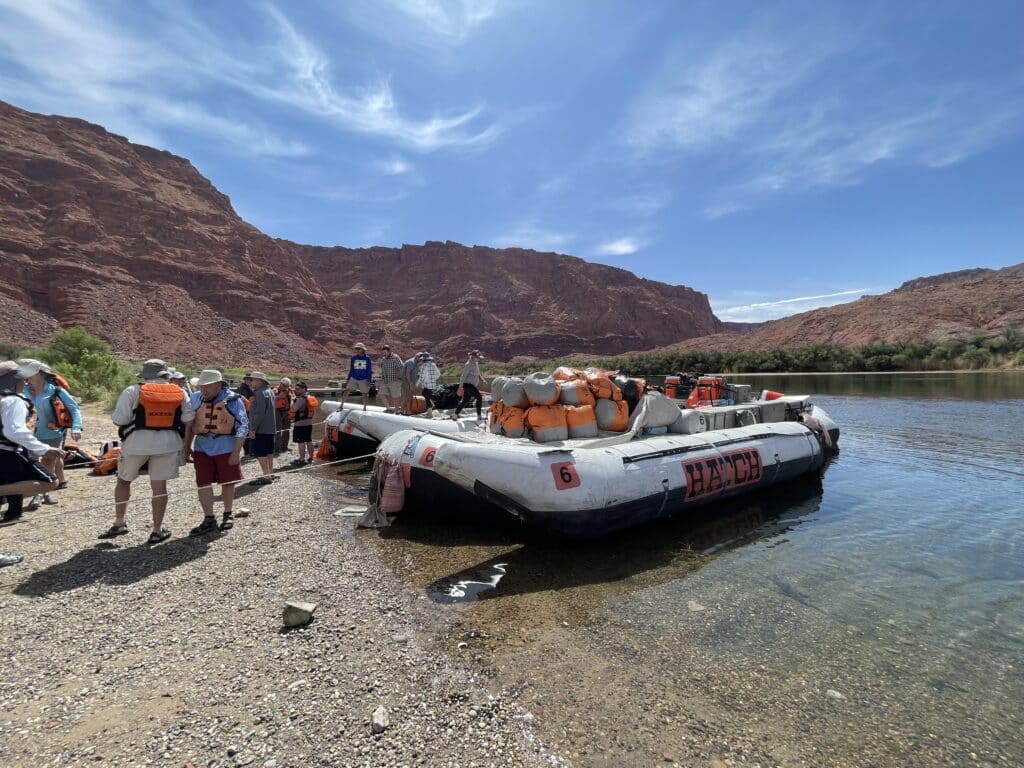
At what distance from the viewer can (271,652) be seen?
11.3 ft

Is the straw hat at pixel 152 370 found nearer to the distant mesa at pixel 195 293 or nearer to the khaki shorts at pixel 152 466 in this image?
the khaki shorts at pixel 152 466

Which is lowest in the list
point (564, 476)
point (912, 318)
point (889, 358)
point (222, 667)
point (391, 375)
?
point (222, 667)

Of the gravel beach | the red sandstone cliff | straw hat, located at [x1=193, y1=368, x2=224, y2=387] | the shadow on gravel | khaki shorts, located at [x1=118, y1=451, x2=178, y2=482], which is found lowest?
the gravel beach

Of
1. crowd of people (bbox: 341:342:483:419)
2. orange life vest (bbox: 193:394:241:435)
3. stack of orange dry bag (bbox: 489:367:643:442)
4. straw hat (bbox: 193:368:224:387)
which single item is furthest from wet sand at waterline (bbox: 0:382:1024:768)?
crowd of people (bbox: 341:342:483:419)

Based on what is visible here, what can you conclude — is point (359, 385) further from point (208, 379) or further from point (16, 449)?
point (16, 449)

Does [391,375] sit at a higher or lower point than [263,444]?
higher

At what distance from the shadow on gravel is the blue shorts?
10.3ft

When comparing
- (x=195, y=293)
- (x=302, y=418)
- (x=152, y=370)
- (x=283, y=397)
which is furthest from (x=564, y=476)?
(x=195, y=293)

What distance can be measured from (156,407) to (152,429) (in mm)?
234

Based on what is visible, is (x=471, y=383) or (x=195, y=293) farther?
(x=195, y=293)

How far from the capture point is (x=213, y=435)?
18.2 feet

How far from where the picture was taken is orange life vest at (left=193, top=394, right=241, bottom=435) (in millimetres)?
5492

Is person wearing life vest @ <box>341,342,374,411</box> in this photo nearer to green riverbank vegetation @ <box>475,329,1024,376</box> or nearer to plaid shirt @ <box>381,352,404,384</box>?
plaid shirt @ <box>381,352,404,384</box>

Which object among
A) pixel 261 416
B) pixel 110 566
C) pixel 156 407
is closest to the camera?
pixel 110 566
